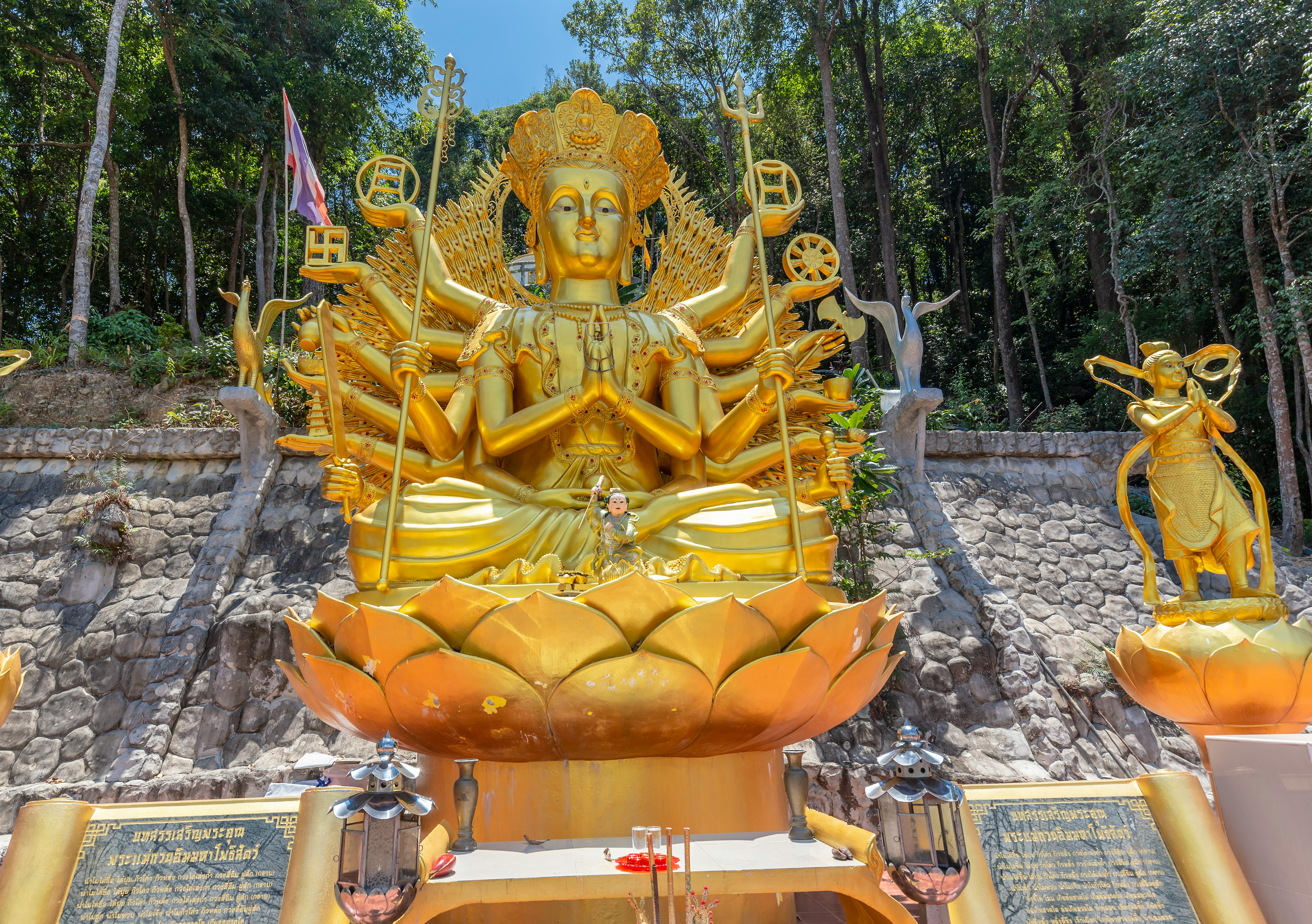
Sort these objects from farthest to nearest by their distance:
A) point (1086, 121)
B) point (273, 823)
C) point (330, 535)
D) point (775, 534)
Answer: point (1086, 121), point (330, 535), point (775, 534), point (273, 823)

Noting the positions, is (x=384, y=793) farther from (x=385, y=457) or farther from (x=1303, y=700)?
(x=1303, y=700)

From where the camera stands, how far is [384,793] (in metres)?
2.22

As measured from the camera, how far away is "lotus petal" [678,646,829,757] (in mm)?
2951

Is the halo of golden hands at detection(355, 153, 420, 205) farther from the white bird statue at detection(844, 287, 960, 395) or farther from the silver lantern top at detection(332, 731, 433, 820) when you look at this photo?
the white bird statue at detection(844, 287, 960, 395)

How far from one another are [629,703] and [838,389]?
2221mm

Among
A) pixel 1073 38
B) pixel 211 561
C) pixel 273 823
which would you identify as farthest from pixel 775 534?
pixel 1073 38

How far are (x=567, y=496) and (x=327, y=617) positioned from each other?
49.4 inches

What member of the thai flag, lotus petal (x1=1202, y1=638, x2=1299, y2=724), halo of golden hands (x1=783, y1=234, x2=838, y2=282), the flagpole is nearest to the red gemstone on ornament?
lotus petal (x1=1202, y1=638, x2=1299, y2=724)

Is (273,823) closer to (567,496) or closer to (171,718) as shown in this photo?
(567,496)

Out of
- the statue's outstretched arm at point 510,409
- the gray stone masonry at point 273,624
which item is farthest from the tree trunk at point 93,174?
the statue's outstretched arm at point 510,409

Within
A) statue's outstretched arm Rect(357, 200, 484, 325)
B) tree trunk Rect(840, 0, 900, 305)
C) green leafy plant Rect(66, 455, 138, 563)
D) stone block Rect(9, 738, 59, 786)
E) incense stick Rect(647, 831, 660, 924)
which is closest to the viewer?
incense stick Rect(647, 831, 660, 924)

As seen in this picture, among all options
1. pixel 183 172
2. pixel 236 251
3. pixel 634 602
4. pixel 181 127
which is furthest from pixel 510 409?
pixel 236 251

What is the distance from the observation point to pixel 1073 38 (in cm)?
1360

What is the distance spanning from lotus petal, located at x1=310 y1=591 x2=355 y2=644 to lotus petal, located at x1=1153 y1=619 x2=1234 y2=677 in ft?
11.0
